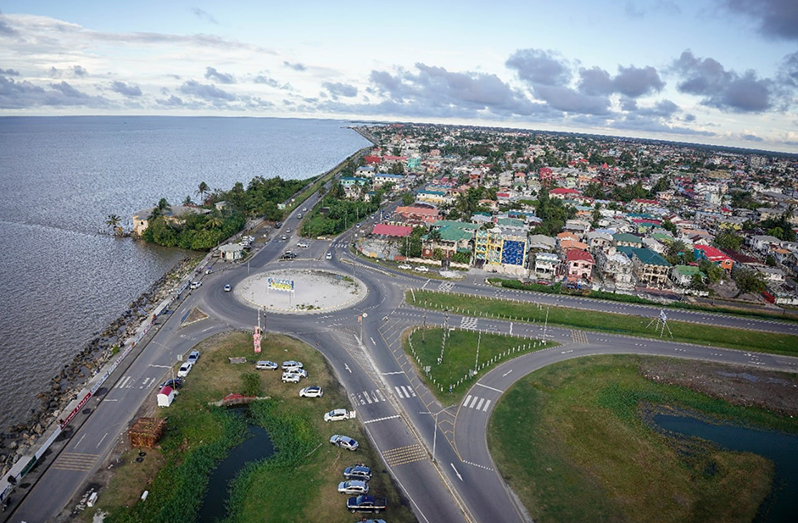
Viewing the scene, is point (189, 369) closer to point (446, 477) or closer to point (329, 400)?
point (329, 400)

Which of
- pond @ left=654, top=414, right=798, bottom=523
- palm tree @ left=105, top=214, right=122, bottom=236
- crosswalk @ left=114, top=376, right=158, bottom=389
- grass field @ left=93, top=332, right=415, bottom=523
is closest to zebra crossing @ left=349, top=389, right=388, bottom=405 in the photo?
grass field @ left=93, top=332, right=415, bottom=523

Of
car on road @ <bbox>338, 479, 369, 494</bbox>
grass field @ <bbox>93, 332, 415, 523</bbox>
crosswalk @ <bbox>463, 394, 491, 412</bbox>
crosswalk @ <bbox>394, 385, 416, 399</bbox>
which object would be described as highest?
crosswalk @ <bbox>463, 394, 491, 412</bbox>

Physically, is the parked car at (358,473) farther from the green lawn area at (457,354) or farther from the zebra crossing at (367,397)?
the green lawn area at (457,354)

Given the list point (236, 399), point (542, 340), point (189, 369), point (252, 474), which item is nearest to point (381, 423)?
point (252, 474)

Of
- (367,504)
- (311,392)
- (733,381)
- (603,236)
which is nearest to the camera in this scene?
(367,504)

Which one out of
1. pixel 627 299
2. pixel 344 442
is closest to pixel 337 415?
pixel 344 442

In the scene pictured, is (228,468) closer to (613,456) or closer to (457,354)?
(457,354)

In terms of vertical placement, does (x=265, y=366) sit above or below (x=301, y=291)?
below

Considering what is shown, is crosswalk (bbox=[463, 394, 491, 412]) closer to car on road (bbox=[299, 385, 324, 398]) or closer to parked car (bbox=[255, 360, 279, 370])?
car on road (bbox=[299, 385, 324, 398])
